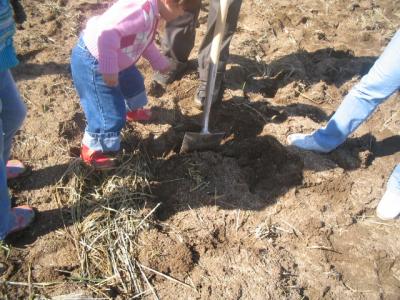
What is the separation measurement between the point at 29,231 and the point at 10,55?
1149 millimetres

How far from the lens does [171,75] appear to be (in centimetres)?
358

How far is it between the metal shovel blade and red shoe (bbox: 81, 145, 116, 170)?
1.77ft

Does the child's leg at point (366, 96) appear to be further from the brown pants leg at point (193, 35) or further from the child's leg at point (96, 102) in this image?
the child's leg at point (96, 102)

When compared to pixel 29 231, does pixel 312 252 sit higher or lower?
lower

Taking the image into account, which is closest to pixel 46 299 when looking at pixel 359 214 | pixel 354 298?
pixel 354 298

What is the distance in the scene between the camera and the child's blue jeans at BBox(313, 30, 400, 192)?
8.14ft

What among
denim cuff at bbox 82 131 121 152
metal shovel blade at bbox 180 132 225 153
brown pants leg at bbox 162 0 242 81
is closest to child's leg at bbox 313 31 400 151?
metal shovel blade at bbox 180 132 225 153

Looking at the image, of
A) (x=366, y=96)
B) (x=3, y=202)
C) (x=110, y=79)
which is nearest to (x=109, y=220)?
(x=3, y=202)

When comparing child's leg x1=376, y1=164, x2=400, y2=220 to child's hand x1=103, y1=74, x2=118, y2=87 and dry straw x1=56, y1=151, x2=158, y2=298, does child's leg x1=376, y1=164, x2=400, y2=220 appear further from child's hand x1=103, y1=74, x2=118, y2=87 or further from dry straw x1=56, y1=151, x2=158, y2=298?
child's hand x1=103, y1=74, x2=118, y2=87

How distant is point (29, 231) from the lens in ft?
8.16

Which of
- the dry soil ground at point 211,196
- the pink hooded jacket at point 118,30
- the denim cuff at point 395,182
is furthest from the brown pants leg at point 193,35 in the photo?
the denim cuff at point 395,182

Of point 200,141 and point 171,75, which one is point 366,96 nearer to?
point 200,141

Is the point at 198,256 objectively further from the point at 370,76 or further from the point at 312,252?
the point at 370,76

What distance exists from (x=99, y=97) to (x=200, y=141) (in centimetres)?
82
